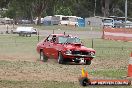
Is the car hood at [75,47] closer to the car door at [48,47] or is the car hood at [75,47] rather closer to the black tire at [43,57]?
the car door at [48,47]

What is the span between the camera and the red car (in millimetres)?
20094

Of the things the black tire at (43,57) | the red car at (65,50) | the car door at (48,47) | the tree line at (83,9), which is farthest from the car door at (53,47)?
the tree line at (83,9)

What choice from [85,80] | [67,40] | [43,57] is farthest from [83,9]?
[85,80]

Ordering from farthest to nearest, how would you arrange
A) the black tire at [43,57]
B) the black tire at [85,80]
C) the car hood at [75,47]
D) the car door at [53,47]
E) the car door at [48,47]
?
the black tire at [43,57], the car door at [48,47], the car door at [53,47], the car hood at [75,47], the black tire at [85,80]

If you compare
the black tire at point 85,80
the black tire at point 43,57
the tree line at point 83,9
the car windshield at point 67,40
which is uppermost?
the black tire at point 85,80

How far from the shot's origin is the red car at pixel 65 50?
20.1 metres

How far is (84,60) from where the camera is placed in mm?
20109

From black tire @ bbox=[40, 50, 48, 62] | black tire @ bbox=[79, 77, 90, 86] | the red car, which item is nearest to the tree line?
black tire @ bbox=[40, 50, 48, 62]

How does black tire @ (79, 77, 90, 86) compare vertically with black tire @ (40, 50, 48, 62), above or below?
above

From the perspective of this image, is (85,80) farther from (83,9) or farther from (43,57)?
(83,9)

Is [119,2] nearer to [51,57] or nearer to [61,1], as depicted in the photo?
[61,1]

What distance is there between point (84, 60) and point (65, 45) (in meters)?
1.28

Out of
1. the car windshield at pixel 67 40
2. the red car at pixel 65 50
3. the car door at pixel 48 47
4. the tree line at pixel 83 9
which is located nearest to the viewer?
the red car at pixel 65 50

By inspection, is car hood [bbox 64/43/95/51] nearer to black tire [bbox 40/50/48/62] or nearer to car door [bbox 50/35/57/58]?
car door [bbox 50/35/57/58]
